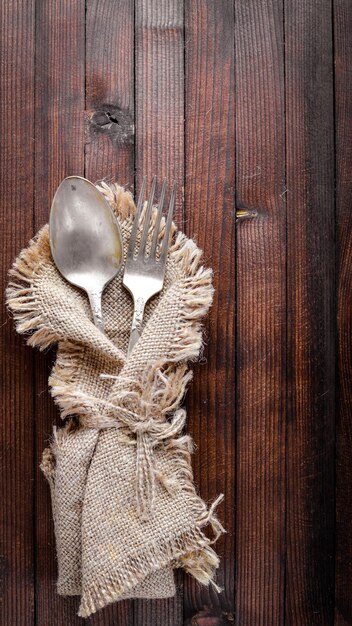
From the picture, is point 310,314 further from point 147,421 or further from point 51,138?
point 51,138

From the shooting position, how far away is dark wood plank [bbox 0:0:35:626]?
0.57 meters

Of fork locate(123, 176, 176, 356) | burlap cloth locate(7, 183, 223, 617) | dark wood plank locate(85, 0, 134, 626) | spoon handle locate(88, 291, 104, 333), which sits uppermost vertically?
dark wood plank locate(85, 0, 134, 626)

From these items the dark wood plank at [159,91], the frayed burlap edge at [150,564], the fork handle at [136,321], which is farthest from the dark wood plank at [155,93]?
the frayed burlap edge at [150,564]

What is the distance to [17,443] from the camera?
22.5 inches

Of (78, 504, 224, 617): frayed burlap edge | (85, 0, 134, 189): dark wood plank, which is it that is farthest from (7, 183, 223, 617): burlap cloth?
(85, 0, 134, 189): dark wood plank

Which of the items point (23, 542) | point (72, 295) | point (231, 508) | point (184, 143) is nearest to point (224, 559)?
point (231, 508)

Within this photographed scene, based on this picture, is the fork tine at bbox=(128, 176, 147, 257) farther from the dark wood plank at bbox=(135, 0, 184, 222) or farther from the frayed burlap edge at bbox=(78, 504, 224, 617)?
the frayed burlap edge at bbox=(78, 504, 224, 617)

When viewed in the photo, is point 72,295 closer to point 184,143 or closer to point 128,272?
point 128,272

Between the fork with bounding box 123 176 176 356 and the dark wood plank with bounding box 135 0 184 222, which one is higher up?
the dark wood plank with bounding box 135 0 184 222

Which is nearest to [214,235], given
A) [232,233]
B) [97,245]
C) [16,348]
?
[232,233]

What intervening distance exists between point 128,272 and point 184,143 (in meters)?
0.15

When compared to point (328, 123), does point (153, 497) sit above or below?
below

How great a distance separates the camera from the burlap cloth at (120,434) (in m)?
0.50

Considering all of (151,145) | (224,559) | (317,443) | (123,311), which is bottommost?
(224,559)
